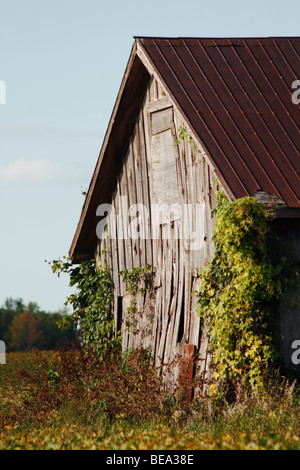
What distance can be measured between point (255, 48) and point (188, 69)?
1771 millimetres

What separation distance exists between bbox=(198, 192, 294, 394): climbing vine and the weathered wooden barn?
1.09 ft

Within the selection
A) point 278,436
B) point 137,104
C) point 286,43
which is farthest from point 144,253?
point 278,436

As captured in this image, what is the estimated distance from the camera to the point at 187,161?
12.1 m

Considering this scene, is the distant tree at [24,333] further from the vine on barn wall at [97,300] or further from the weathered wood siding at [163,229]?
the weathered wood siding at [163,229]

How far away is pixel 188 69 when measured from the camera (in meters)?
12.5

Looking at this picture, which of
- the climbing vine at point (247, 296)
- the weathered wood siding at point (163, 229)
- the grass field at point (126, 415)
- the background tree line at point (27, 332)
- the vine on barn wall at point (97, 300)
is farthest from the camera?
the background tree line at point (27, 332)

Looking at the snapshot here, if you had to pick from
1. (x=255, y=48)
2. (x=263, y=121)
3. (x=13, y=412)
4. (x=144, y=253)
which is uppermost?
(x=255, y=48)

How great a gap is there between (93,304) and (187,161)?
16.2 feet

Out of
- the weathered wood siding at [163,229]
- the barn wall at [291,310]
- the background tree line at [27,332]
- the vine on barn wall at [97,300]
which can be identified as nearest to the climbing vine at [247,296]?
the barn wall at [291,310]

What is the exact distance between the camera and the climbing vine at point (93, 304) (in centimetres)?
1510

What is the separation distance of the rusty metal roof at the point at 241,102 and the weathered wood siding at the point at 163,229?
1.85 ft

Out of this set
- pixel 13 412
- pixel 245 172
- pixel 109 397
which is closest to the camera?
pixel 245 172

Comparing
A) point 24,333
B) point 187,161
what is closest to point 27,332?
point 24,333
